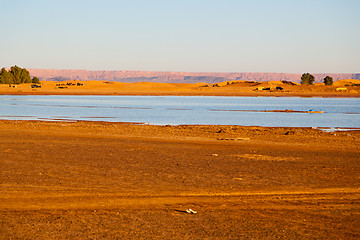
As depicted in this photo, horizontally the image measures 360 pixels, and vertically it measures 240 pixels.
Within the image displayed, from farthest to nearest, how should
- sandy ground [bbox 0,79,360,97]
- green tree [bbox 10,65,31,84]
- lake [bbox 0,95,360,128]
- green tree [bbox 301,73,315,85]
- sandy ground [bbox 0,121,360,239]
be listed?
green tree [bbox 301,73,315,85]
green tree [bbox 10,65,31,84]
sandy ground [bbox 0,79,360,97]
lake [bbox 0,95,360,128]
sandy ground [bbox 0,121,360,239]

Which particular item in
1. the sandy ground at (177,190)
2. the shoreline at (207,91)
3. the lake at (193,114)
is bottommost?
the shoreline at (207,91)

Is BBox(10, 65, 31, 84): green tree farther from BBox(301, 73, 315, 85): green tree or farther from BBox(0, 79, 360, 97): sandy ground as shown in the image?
BBox(301, 73, 315, 85): green tree

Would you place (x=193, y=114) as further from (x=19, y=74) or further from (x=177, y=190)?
(x=19, y=74)

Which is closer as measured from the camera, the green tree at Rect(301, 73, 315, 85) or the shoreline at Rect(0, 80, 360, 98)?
the shoreline at Rect(0, 80, 360, 98)

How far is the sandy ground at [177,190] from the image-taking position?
809cm

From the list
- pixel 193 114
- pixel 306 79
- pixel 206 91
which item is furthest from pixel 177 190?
pixel 306 79

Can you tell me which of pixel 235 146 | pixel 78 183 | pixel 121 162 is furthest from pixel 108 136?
pixel 78 183

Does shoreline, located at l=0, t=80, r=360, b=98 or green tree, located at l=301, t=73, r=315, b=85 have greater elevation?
green tree, located at l=301, t=73, r=315, b=85

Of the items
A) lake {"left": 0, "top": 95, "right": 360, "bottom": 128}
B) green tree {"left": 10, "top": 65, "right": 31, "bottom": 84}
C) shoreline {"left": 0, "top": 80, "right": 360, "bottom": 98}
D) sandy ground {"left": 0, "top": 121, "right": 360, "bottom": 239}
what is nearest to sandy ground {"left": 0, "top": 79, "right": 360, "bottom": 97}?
shoreline {"left": 0, "top": 80, "right": 360, "bottom": 98}

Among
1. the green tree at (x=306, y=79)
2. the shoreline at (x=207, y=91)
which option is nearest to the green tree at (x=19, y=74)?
the shoreline at (x=207, y=91)

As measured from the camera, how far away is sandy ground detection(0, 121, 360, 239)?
26.5 feet

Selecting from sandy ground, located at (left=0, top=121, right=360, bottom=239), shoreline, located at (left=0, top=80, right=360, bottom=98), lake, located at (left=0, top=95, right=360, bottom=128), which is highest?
sandy ground, located at (left=0, top=121, right=360, bottom=239)

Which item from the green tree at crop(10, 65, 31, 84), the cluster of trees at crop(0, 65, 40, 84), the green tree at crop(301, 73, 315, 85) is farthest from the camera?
the green tree at crop(301, 73, 315, 85)

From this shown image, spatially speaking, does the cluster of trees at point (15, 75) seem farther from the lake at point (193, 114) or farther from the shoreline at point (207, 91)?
the lake at point (193, 114)
